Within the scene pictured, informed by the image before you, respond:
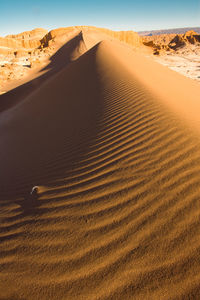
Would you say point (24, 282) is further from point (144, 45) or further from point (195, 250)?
point (144, 45)

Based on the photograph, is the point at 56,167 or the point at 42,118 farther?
the point at 42,118

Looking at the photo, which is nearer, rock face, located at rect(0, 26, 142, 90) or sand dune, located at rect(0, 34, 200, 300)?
sand dune, located at rect(0, 34, 200, 300)

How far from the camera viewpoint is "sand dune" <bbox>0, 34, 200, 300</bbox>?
1.32 metres

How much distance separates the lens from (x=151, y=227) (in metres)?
1.53

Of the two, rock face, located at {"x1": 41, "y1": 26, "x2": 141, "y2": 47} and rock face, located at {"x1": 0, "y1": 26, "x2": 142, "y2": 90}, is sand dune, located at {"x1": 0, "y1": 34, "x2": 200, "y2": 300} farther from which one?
rock face, located at {"x1": 41, "y1": 26, "x2": 141, "y2": 47}

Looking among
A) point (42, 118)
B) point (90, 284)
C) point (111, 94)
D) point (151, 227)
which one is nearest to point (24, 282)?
point (90, 284)

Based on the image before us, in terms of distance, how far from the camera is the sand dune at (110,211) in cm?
132

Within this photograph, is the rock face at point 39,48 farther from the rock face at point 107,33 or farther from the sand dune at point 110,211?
the sand dune at point 110,211

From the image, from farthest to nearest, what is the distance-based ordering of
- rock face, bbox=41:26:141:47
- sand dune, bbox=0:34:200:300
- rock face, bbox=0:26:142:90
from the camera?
rock face, bbox=41:26:141:47 → rock face, bbox=0:26:142:90 → sand dune, bbox=0:34:200:300

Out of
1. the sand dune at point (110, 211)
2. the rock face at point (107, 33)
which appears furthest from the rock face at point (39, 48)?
the sand dune at point (110, 211)

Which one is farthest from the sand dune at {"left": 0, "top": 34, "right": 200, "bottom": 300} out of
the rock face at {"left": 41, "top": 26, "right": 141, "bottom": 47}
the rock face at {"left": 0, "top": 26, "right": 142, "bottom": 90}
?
the rock face at {"left": 41, "top": 26, "right": 141, "bottom": 47}

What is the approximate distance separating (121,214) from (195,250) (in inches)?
25.4

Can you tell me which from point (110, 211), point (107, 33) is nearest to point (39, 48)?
point (107, 33)

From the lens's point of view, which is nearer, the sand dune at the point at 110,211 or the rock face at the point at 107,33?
the sand dune at the point at 110,211
